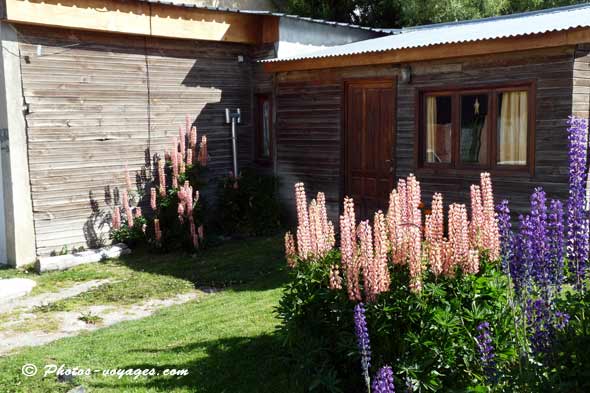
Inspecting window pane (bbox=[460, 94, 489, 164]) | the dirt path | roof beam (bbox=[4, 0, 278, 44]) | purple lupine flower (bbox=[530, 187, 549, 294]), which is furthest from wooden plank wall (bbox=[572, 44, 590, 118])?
roof beam (bbox=[4, 0, 278, 44])

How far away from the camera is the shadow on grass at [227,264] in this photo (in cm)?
923

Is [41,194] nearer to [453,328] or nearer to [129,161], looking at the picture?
[129,161]

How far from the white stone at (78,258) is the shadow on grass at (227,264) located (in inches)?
7.8

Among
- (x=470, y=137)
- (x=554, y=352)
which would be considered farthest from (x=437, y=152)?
(x=554, y=352)

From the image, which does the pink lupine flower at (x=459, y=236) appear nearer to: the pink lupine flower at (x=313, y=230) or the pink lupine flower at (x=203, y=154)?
the pink lupine flower at (x=313, y=230)

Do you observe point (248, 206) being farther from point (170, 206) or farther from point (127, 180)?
point (127, 180)

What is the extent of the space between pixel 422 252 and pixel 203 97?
28.0 feet

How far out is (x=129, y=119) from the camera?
11555 millimetres

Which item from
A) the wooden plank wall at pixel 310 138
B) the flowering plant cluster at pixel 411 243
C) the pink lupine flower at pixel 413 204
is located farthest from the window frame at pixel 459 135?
the pink lupine flower at pixel 413 204

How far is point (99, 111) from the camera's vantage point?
11.1 m

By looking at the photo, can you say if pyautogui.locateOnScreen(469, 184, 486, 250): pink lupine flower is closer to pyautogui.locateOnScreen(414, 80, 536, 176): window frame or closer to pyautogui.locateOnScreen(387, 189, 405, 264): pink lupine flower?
pyautogui.locateOnScreen(387, 189, 405, 264): pink lupine flower

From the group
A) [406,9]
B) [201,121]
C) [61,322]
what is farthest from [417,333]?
[406,9]

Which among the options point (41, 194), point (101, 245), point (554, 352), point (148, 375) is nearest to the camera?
point (554, 352)

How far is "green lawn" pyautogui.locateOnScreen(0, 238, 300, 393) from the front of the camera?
17.6 ft
